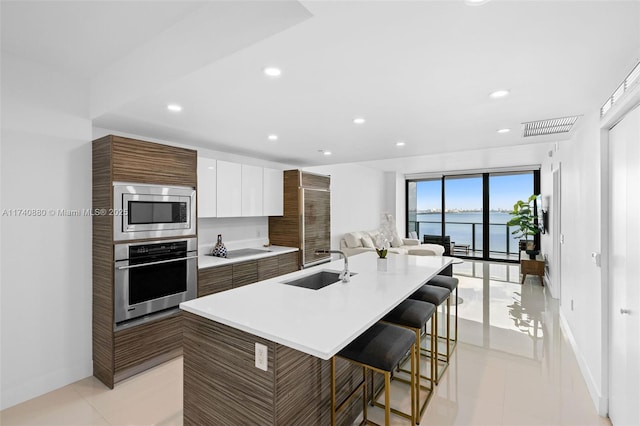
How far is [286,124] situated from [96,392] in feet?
9.15

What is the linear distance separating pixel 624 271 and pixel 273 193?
3.76m

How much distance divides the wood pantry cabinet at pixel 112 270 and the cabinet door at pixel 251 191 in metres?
1.22

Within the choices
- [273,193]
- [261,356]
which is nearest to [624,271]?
[261,356]

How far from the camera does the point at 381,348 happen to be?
1.73 metres

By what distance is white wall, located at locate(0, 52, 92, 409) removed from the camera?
2291mm

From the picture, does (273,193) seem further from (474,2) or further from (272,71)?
(474,2)

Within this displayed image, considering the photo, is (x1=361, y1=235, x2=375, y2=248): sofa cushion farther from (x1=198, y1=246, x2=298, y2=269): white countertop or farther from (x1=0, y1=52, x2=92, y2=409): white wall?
(x1=0, y1=52, x2=92, y2=409): white wall

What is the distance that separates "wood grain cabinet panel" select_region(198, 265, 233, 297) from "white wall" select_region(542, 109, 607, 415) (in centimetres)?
334

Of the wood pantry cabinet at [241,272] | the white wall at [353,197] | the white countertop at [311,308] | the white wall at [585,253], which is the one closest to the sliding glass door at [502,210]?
the white wall at [353,197]

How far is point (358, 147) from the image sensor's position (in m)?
3.94

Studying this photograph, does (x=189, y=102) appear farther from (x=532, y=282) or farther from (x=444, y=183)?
(x=444, y=183)

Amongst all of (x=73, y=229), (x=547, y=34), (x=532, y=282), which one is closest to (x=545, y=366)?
(x=547, y=34)

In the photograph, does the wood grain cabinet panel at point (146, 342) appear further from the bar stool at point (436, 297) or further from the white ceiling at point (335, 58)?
the bar stool at point (436, 297)

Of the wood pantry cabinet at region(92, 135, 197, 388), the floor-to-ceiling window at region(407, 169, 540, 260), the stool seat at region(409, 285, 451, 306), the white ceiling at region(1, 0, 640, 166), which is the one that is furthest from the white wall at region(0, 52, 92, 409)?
the floor-to-ceiling window at region(407, 169, 540, 260)
